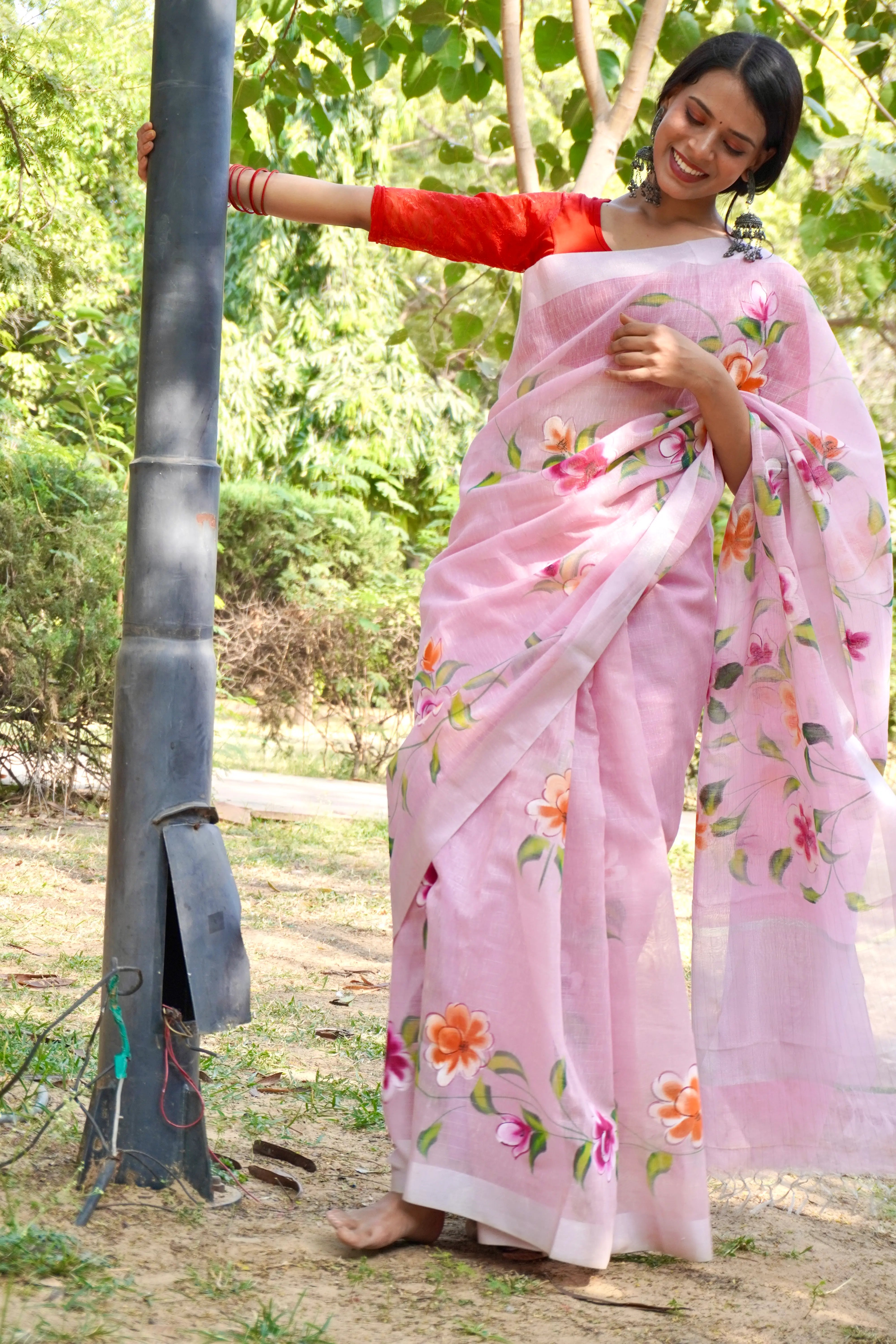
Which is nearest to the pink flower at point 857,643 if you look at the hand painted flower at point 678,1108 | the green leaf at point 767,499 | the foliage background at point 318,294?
the green leaf at point 767,499

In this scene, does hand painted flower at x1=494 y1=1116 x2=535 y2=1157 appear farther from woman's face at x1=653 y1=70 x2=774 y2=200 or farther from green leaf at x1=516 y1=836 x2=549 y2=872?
woman's face at x1=653 y1=70 x2=774 y2=200

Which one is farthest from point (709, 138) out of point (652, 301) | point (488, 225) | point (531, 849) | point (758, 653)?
point (531, 849)

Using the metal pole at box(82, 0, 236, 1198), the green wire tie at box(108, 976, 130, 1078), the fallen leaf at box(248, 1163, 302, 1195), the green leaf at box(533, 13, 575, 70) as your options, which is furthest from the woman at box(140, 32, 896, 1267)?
the green leaf at box(533, 13, 575, 70)

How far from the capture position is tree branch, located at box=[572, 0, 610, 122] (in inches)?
145

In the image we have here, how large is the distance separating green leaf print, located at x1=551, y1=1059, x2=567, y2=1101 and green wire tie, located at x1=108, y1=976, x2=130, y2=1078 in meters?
0.60

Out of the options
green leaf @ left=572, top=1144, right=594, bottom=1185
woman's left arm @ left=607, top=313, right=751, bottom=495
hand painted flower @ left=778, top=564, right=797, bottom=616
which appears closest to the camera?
green leaf @ left=572, top=1144, right=594, bottom=1185

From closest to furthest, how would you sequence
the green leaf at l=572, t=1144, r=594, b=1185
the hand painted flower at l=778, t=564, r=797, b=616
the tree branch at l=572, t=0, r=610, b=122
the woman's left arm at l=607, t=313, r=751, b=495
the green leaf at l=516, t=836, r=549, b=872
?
1. the green leaf at l=572, t=1144, r=594, b=1185
2. the green leaf at l=516, t=836, r=549, b=872
3. the woman's left arm at l=607, t=313, r=751, b=495
4. the hand painted flower at l=778, t=564, r=797, b=616
5. the tree branch at l=572, t=0, r=610, b=122

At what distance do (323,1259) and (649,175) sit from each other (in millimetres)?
1769

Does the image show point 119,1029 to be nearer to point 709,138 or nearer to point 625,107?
point 709,138

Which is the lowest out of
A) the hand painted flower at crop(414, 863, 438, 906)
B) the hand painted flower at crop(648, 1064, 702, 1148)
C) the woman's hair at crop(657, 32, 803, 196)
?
the hand painted flower at crop(648, 1064, 702, 1148)

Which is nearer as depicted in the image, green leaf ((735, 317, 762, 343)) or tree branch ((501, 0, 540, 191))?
green leaf ((735, 317, 762, 343))

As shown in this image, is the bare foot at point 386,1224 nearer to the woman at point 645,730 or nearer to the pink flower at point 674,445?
the woman at point 645,730

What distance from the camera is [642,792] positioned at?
1977 mm

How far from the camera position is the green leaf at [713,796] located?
2.19 metres
